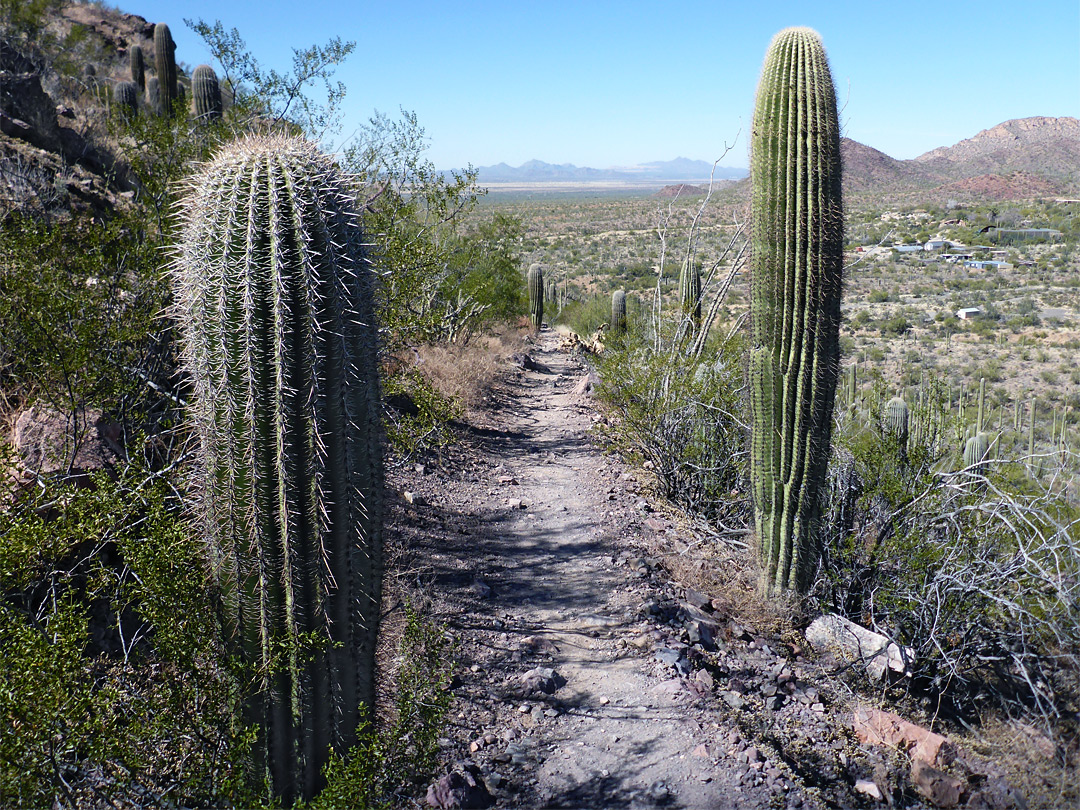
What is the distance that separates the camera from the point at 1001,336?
53.8 ft

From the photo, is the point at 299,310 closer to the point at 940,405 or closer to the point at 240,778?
the point at 240,778

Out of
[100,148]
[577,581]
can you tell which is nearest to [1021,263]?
[577,581]

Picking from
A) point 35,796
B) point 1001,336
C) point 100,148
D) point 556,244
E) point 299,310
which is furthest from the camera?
point 556,244

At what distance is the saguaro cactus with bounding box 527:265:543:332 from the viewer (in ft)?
72.0

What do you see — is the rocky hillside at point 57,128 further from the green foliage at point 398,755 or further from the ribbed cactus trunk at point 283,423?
the green foliage at point 398,755

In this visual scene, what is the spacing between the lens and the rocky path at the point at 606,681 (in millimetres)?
3402

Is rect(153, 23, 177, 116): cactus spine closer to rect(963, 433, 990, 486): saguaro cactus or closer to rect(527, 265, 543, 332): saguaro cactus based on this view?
rect(527, 265, 543, 332): saguaro cactus

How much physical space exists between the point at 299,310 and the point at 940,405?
16.0 feet

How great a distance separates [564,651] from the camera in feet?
15.1

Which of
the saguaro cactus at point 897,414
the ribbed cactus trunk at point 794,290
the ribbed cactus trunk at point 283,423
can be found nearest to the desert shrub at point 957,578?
the ribbed cactus trunk at point 794,290

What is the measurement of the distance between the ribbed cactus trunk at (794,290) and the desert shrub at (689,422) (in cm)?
153

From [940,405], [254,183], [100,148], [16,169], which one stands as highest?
[100,148]

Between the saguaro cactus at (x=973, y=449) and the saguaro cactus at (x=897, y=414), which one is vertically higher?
the saguaro cactus at (x=897, y=414)

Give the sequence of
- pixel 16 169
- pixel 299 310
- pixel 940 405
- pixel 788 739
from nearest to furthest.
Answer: pixel 299 310 < pixel 788 739 < pixel 940 405 < pixel 16 169
